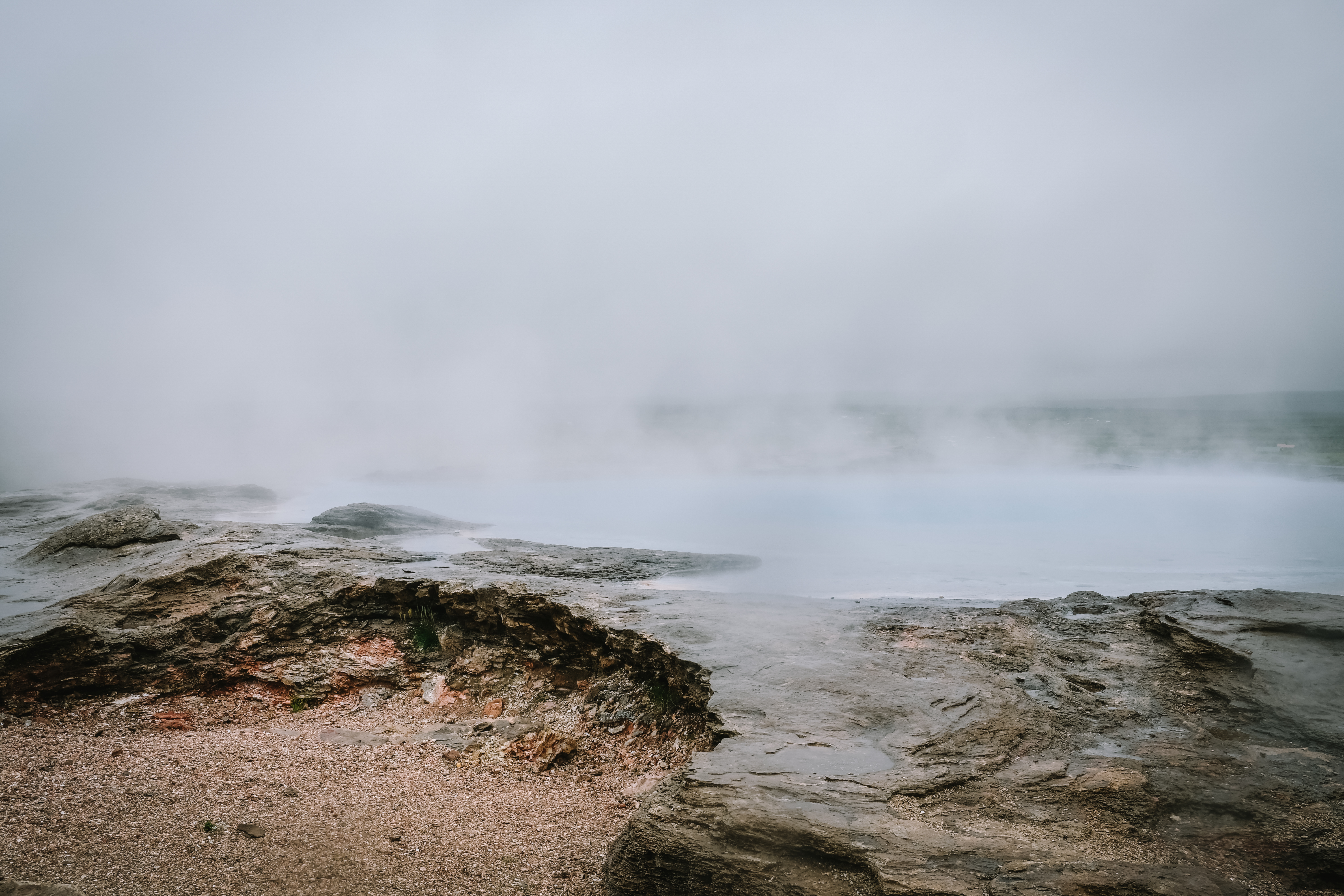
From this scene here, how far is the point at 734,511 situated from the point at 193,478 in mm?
15118

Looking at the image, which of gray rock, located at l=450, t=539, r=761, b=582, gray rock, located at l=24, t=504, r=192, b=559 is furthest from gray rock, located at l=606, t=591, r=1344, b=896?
gray rock, located at l=24, t=504, r=192, b=559

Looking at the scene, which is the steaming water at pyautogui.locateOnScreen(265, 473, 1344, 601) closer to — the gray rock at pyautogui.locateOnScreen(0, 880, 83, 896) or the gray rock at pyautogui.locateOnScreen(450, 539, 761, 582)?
the gray rock at pyautogui.locateOnScreen(450, 539, 761, 582)

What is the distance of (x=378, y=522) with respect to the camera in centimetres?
1124

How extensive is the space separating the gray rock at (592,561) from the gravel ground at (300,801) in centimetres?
240

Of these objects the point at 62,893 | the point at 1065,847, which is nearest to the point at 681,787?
the point at 1065,847

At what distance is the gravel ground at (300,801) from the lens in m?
3.35

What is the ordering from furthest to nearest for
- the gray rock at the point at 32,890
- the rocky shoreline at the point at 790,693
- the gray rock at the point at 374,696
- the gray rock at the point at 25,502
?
the gray rock at the point at 25,502 < the gray rock at the point at 374,696 < the rocky shoreline at the point at 790,693 < the gray rock at the point at 32,890

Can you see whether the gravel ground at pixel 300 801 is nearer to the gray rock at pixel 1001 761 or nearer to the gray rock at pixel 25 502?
the gray rock at pixel 1001 761

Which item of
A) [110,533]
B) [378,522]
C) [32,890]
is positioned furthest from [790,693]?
[378,522]

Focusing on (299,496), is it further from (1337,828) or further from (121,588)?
(1337,828)

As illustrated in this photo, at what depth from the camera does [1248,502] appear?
61.1 ft

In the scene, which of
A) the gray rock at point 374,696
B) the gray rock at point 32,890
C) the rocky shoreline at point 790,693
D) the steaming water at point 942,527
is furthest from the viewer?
the steaming water at point 942,527

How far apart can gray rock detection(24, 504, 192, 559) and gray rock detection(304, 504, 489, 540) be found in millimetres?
1736

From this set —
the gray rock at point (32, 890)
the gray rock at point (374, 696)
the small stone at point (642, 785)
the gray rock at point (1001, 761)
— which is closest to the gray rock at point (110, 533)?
the gray rock at point (374, 696)
